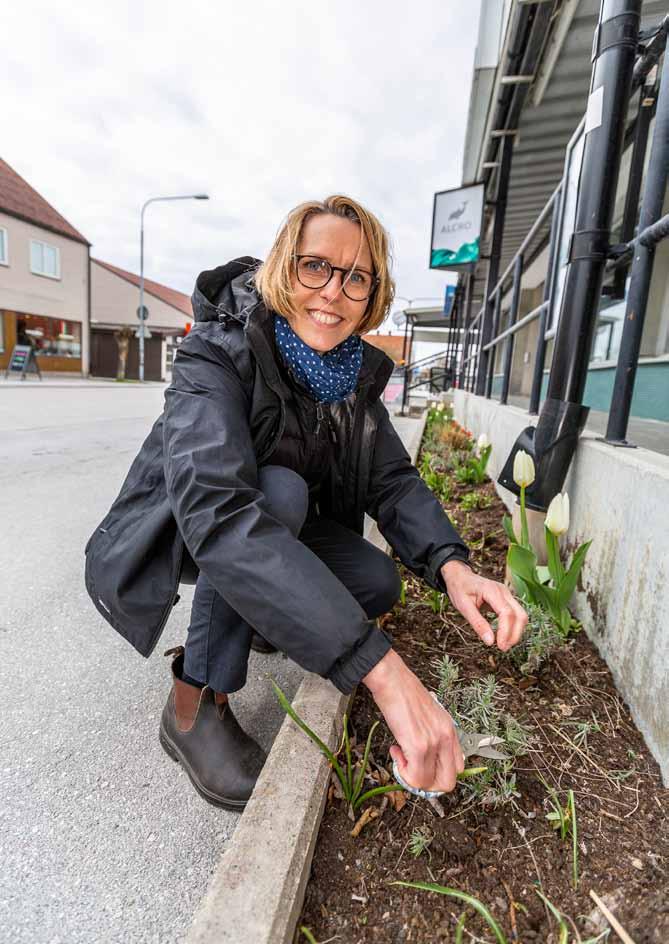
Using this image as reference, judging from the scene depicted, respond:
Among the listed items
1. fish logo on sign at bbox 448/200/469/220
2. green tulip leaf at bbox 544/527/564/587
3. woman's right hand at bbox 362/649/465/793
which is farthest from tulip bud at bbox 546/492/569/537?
fish logo on sign at bbox 448/200/469/220

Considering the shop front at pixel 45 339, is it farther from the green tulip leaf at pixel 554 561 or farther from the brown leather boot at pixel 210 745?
the green tulip leaf at pixel 554 561

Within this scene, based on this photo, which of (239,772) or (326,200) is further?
(326,200)

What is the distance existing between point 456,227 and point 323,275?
6696 mm

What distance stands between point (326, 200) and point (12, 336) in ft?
75.6

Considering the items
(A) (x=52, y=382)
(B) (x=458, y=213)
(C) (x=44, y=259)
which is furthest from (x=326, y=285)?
(C) (x=44, y=259)

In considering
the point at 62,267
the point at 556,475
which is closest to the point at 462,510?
the point at 556,475

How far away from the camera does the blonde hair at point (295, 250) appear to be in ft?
4.32

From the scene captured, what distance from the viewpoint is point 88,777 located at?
49.6 inches

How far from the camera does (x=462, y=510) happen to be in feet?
9.91

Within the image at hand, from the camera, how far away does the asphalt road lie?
0.96 meters

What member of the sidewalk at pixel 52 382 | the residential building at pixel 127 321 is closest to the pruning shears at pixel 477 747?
the sidewalk at pixel 52 382

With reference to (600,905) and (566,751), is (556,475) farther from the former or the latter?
(600,905)

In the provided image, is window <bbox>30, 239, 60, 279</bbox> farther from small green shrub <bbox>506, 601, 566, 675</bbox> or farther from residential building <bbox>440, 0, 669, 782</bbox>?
small green shrub <bbox>506, 601, 566, 675</bbox>

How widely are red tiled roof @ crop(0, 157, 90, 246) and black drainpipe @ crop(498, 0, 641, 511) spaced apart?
76.7ft
